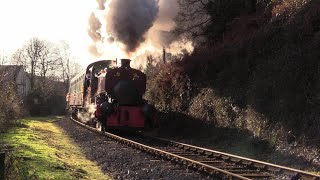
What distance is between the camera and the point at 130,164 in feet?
37.0

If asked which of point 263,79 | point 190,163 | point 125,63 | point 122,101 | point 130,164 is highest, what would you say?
point 125,63

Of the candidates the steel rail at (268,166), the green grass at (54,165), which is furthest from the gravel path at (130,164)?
the steel rail at (268,166)

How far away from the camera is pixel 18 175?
24.3ft

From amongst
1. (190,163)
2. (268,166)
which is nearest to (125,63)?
(190,163)

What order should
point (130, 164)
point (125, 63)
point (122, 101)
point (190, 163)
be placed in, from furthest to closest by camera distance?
point (125, 63) → point (122, 101) → point (130, 164) → point (190, 163)

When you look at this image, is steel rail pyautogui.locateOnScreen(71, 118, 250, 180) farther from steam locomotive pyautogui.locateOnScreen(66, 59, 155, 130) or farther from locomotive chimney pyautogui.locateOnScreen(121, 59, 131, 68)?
locomotive chimney pyautogui.locateOnScreen(121, 59, 131, 68)

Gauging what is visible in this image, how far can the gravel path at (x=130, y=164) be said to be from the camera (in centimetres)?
970

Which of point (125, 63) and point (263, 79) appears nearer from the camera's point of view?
point (263, 79)

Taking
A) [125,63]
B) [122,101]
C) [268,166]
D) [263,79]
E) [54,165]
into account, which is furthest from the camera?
[125,63]

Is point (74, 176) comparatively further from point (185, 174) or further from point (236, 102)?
point (236, 102)

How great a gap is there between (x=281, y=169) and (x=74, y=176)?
448cm

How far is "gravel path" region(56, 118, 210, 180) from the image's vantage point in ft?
31.8

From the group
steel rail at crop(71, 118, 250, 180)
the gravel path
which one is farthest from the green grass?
A: steel rail at crop(71, 118, 250, 180)

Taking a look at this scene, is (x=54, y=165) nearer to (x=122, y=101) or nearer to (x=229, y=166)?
(x=229, y=166)
